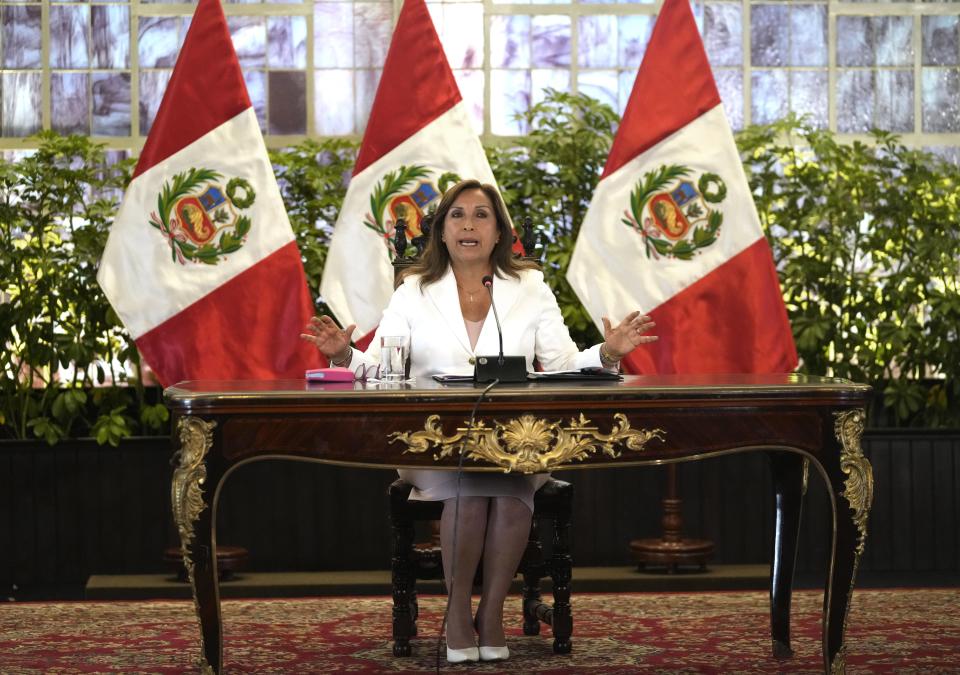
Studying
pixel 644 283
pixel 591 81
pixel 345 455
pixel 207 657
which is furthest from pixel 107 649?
pixel 591 81

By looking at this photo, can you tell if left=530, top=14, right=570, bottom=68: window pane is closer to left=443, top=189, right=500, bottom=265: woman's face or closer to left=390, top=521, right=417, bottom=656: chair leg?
left=443, top=189, right=500, bottom=265: woman's face

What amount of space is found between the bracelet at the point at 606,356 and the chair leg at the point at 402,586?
59cm

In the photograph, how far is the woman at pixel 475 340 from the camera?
120 inches

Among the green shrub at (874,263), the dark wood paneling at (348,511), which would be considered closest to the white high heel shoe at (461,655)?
the dark wood paneling at (348,511)

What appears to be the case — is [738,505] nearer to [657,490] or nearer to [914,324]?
[657,490]

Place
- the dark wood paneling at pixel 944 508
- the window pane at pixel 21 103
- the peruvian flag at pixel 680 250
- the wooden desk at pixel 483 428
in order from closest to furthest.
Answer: the wooden desk at pixel 483 428 < the peruvian flag at pixel 680 250 < the dark wood paneling at pixel 944 508 < the window pane at pixel 21 103

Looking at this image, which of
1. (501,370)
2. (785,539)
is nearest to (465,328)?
(501,370)

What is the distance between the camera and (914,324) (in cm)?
502

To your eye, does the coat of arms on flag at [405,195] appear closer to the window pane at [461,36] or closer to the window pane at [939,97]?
the window pane at [461,36]

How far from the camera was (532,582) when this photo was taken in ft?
11.4

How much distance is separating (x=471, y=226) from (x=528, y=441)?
83 centimetres

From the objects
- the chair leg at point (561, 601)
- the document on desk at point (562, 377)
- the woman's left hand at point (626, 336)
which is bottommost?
the chair leg at point (561, 601)

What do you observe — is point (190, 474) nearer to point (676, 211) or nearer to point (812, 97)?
point (676, 211)

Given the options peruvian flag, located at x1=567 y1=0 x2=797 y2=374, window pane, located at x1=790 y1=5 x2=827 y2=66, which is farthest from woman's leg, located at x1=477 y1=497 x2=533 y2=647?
window pane, located at x1=790 y1=5 x2=827 y2=66
